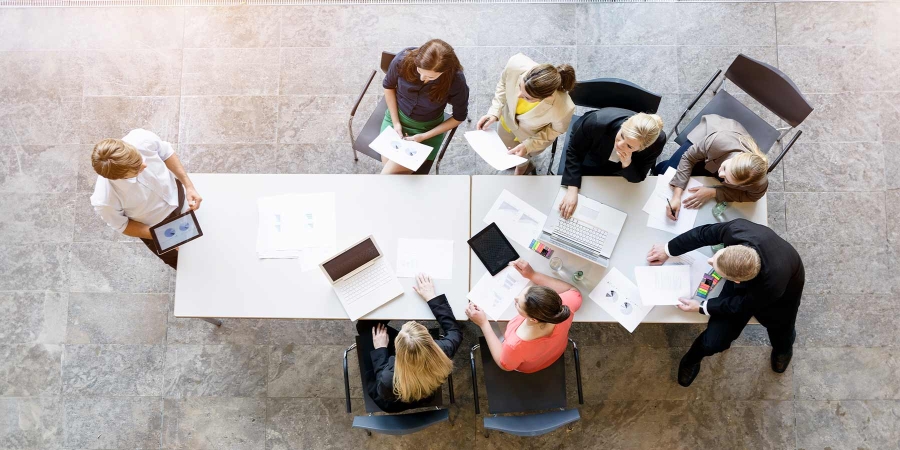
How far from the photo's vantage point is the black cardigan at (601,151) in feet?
9.25

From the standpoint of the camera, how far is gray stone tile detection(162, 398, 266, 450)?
358cm

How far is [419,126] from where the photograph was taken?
3.41m

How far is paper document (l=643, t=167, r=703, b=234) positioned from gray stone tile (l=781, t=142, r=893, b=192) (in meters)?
1.33

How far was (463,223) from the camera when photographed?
9.71 ft

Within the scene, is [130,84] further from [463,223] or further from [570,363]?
[570,363]

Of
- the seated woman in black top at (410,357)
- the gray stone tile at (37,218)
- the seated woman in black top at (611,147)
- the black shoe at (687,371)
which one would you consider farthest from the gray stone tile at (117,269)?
the black shoe at (687,371)

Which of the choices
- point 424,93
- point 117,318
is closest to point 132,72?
point 117,318

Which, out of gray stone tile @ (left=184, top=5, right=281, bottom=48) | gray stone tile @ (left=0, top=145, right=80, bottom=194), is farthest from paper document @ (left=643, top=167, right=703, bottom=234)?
gray stone tile @ (left=0, top=145, right=80, bottom=194)

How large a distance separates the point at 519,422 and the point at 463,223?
41.6 inches

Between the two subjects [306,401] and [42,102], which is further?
[42,102]

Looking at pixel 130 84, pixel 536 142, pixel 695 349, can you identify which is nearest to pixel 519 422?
pixel 695 349

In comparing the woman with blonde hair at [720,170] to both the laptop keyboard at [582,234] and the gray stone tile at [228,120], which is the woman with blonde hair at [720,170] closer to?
the laptop keyboard at [582,234]

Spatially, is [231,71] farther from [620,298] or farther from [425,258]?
[620,298]

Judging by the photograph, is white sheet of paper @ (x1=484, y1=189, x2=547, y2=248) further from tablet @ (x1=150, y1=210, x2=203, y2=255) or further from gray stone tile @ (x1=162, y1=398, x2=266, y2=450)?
gray stone tile @ (x1=162, y1=398, x2=266, y2=450)
